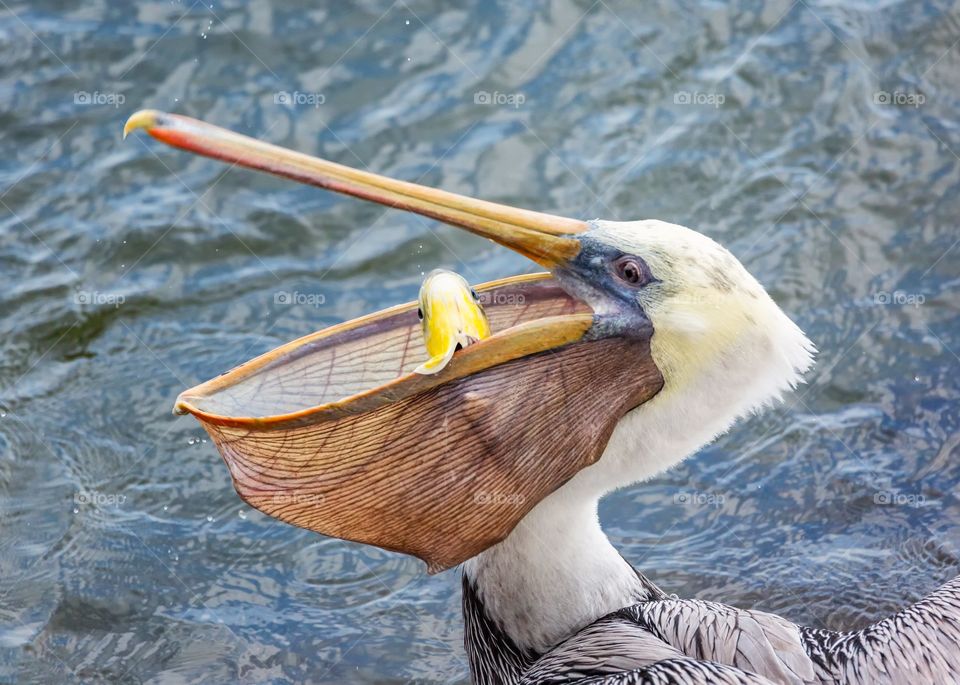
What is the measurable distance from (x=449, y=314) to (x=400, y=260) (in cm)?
301

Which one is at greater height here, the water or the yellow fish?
the yellow fish

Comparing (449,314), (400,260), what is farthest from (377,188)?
(400,260)

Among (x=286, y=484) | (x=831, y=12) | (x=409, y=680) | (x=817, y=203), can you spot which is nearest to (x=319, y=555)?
(x=409, y=680)

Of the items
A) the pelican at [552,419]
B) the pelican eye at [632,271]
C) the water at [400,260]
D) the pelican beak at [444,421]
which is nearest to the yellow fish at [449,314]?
the pelican beak at [444,421]

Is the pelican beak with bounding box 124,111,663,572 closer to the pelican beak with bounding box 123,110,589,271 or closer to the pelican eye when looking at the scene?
the pelican beak with bounding box 123,110,589,271

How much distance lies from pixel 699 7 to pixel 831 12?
32.9 inches

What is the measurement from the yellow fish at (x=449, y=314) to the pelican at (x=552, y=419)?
14cm

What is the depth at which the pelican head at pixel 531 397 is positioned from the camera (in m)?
3.01

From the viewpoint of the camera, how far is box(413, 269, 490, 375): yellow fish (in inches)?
124

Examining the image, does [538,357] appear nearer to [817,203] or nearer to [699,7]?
[817,203]

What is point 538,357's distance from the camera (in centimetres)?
310

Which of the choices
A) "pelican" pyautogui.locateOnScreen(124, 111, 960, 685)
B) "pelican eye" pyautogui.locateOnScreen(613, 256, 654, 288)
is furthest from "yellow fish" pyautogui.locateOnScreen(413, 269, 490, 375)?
"pelican eye" pyautogui.locateOnScreen(613, 256, 654, 288)

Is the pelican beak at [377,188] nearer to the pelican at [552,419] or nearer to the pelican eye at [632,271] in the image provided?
the pelican at [552,419]

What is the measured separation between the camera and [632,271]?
318 cm
